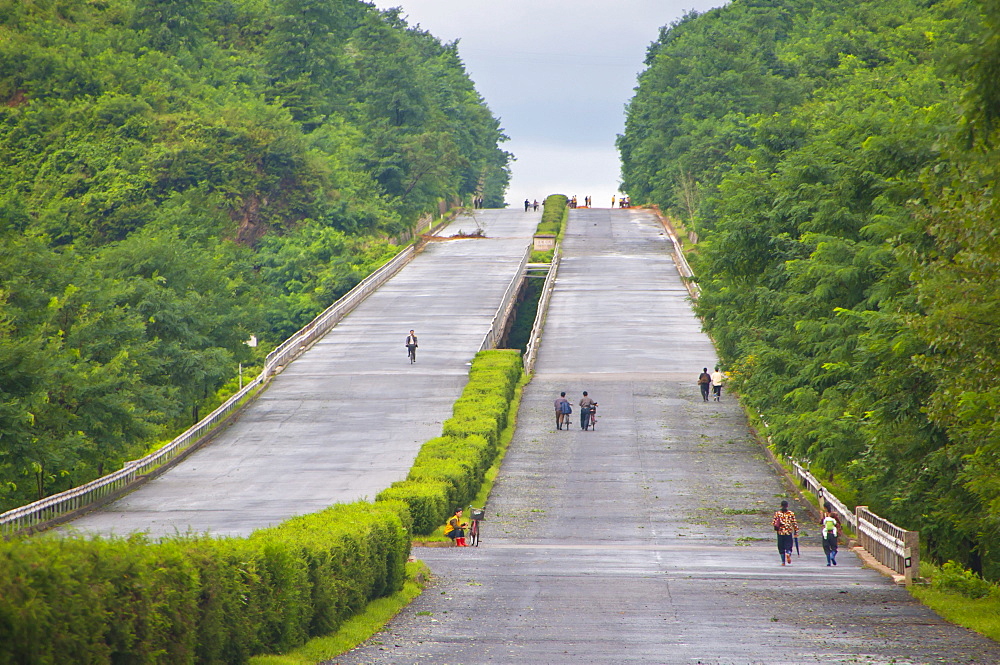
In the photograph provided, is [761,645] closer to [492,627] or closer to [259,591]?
[492,627]

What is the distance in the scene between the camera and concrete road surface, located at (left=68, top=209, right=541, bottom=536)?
29562 mm

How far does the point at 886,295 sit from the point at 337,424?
67.6 feet

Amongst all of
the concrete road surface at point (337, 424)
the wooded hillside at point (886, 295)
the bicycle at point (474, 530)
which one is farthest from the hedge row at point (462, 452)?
the wooded hillside at point (886, 295)

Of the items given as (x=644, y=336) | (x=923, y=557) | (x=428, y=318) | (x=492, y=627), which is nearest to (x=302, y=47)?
(x=428, y=318)

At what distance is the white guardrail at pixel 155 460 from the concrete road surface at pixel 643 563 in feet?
25.1

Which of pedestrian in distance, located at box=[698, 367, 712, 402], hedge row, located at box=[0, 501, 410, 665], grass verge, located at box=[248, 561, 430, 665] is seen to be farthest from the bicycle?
pedestrian in distance, located at box=[698, 367, 712, 402]

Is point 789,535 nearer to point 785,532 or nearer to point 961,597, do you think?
point 785,532

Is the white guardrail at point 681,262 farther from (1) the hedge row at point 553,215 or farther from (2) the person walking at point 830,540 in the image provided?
(2) the person walking at point 830,540

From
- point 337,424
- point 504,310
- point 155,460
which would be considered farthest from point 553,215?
point 155,460

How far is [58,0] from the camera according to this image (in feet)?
318

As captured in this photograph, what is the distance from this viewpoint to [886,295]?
78.7 feet

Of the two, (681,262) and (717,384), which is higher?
(681,262)

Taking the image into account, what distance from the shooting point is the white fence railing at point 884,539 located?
2023 cm

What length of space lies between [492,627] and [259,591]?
3.32 metres
